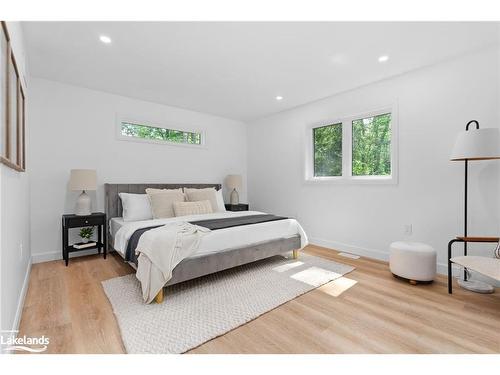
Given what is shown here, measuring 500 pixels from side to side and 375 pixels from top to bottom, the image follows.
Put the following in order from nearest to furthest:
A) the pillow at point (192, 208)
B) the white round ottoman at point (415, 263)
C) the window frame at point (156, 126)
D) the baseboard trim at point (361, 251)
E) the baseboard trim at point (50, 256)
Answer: the white round ottoman at point (415, 263) → the baseboard trim at point (361, 251) → the baseboard trim at point (50, 256) → the pillow at point (192, 208) → the window frame at point (156, 126)

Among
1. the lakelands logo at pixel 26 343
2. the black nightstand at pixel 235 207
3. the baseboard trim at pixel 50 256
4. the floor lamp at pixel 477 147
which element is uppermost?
the floor lamp at pixel 477 147

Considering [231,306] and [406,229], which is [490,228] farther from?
[231,306]

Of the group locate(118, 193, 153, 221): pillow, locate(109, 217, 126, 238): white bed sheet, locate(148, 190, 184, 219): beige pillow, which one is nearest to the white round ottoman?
locate(148, 190, 184, 219): beige pillow

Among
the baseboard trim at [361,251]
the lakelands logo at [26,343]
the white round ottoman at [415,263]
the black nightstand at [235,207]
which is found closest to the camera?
the lakelands logo at [26,343]

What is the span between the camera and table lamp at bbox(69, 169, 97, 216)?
323 centimetres

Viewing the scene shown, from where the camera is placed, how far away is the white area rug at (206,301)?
67.5 inches

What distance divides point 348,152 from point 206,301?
10.1ft

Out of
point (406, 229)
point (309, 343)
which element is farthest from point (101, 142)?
point (406, 229)

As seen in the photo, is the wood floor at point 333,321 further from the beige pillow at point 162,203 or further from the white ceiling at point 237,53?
the white ceiling at point 237,53

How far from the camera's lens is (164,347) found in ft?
5.25

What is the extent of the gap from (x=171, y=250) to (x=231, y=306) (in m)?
0.74

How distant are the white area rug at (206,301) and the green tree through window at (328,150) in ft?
5.48

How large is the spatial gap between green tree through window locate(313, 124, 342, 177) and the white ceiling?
2.33 ft

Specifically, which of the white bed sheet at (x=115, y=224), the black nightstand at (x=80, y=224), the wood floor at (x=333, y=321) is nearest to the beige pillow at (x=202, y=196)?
the white bed sheet at (x=115, y=224)
